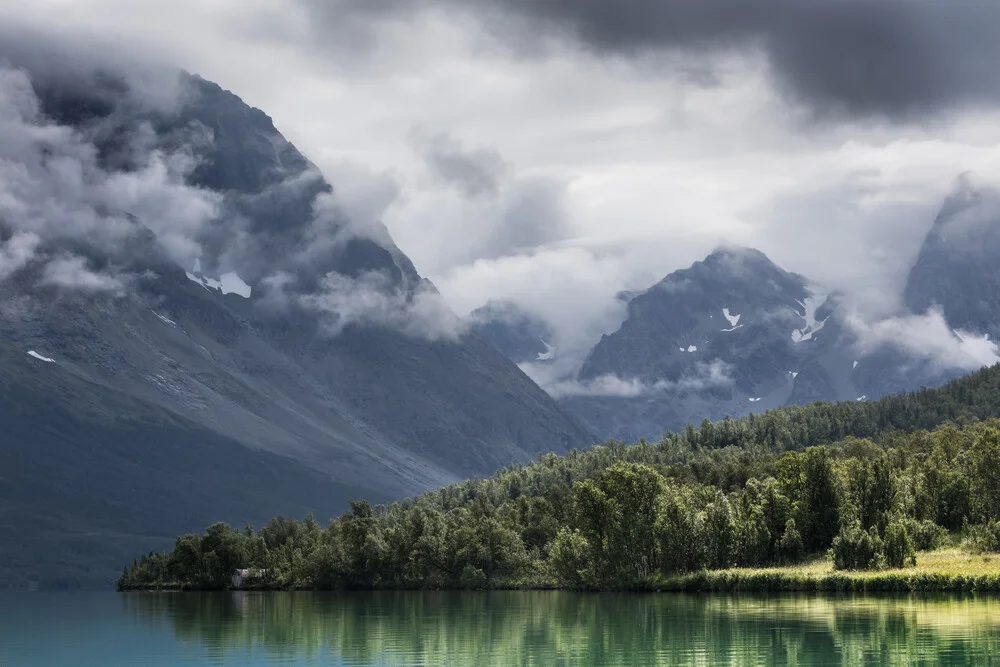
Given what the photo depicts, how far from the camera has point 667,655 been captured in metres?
84.4

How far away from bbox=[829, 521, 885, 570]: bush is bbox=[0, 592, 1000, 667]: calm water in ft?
52.2

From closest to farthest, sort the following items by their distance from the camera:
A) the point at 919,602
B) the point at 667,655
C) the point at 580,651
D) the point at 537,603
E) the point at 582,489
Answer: the point at 667,655, the point at 580,651, the point at 919,602, the point at 537,603, the point at 582,489

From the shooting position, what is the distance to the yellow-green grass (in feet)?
448

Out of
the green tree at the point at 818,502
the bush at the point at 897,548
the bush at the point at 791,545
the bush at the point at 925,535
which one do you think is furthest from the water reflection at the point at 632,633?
the bush at the point at 925,535

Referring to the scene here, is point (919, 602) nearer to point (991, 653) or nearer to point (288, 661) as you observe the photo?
point (991, 653)

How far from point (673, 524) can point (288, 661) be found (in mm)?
105964

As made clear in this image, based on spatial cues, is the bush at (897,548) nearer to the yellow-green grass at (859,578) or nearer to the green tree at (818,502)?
the yellow-green grass at (859,578)

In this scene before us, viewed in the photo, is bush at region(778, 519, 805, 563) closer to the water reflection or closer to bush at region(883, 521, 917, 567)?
the water reflection

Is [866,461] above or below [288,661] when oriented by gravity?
above

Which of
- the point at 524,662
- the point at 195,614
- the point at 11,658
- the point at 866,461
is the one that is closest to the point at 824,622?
the point at 524,662

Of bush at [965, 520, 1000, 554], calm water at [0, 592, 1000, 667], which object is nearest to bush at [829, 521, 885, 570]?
bush at [965, 520, 1000, 554]

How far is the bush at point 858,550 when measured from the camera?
501ft

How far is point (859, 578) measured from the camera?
147 metres

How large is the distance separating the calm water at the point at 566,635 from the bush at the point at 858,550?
52.2ft
